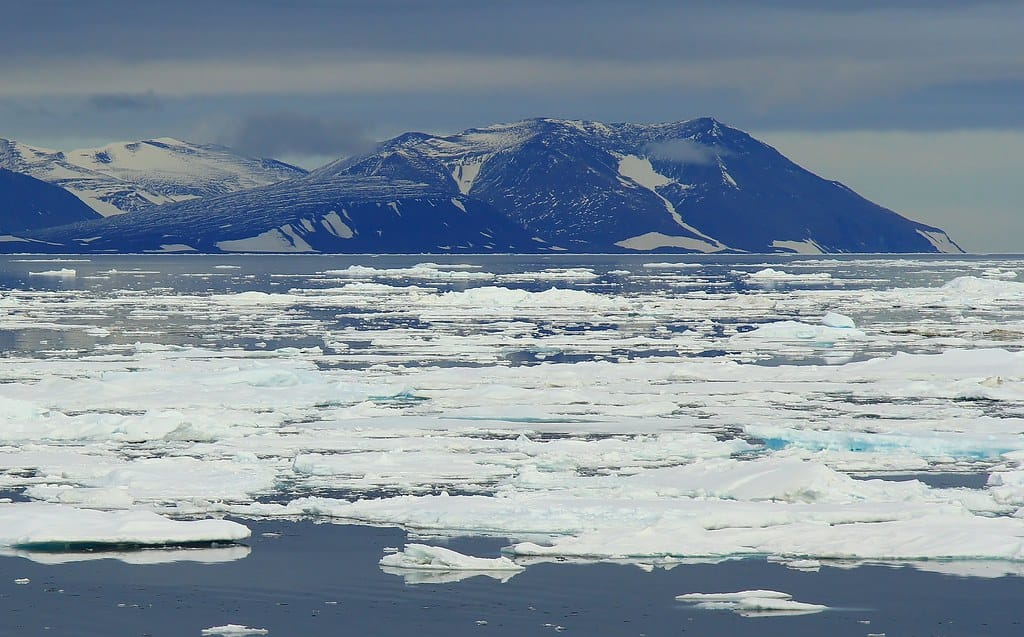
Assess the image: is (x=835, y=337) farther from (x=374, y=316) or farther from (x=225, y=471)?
(x=225, y=471)

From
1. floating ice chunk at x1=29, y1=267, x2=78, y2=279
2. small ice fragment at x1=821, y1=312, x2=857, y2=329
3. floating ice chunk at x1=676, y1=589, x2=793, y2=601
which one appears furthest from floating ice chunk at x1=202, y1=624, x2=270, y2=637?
floating ice chunk at x1=29, y1=267, x2=78, y2=279

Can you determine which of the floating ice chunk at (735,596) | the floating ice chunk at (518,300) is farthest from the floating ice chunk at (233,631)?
the floating ice chunk at (518,300)

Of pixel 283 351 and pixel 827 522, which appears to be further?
pixel 283 351

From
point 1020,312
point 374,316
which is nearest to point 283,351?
point 374,316

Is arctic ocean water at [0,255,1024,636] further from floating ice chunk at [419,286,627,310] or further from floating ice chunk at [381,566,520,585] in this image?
floating ice chunk at [419,286,627,310]

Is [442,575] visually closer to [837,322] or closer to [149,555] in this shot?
[149,555]
